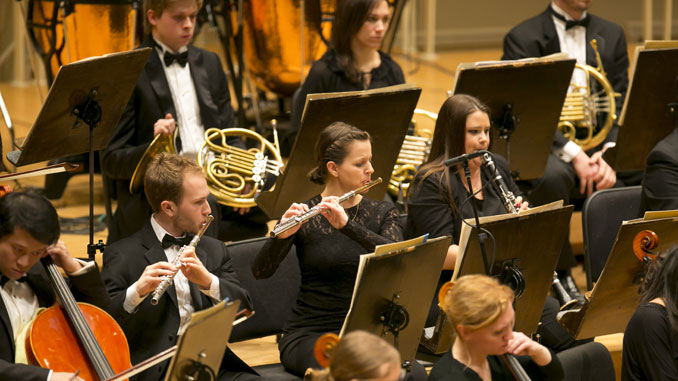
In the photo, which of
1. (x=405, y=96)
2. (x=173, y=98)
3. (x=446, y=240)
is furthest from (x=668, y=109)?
(x=173, y=98)

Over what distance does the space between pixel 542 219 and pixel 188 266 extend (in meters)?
1.01

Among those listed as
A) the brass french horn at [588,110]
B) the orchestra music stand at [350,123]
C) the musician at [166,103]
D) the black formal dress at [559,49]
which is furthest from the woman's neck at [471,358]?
the brass french horn at [588,110]

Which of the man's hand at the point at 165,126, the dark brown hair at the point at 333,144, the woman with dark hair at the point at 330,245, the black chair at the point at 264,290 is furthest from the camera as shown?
the man's hand at the point at 165,126

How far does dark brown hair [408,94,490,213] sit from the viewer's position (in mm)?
3350

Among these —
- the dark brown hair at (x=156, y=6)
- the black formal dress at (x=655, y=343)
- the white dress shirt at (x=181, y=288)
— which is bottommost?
the black formal dress at (x=655, y=343)

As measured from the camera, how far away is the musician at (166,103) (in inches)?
145

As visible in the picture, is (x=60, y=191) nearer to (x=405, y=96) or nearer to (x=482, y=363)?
(x=405, y=96)

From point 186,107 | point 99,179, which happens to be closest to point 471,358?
point 186,107

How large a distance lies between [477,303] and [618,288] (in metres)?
0.86

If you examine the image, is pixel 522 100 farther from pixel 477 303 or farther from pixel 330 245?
pixel 477 303

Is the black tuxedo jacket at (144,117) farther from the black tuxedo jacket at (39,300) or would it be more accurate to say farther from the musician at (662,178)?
the musician at (662,178)

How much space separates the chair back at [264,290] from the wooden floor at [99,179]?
1.21ft

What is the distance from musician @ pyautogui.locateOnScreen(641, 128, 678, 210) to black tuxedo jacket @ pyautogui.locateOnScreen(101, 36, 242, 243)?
158 centimetres

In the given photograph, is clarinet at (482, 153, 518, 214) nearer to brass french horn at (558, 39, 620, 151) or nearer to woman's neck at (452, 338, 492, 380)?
woman's neck at (452, 338, 492, 380)
